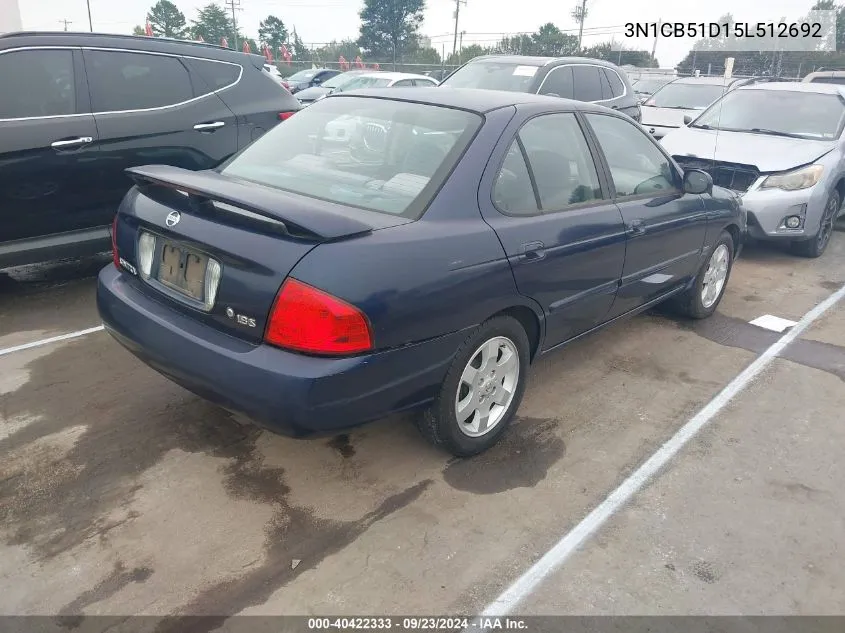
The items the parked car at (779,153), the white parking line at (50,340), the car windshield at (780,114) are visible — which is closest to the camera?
the white parking line at (50,340)

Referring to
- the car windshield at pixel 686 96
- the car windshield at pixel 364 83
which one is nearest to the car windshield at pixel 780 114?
the car windshield at pixel 686 96

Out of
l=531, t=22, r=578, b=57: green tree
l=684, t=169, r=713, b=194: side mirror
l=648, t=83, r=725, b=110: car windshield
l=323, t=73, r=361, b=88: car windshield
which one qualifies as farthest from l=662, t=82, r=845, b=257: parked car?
→ l=531, t=22, r=578, b=57: green tree

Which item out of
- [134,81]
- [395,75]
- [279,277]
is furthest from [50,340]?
[395,75]

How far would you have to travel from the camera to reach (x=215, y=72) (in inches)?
220

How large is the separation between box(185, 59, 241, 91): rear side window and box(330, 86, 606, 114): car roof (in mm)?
2177

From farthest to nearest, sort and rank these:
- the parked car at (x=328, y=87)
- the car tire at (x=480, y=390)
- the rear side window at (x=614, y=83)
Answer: the parked car at (x=328, y=87), the rear side window at (x=614, y=83), the car tire at (x=480, y=390)

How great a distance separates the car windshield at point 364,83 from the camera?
1349 cm

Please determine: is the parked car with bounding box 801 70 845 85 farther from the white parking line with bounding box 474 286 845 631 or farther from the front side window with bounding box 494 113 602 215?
the front side window with bounding box 494 113 602 215

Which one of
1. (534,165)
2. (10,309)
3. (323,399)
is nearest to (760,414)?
(534,165)

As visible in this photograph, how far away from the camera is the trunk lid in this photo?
2506mm

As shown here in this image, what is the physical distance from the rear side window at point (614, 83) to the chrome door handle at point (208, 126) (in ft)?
22.0

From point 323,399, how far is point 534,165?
161 cm

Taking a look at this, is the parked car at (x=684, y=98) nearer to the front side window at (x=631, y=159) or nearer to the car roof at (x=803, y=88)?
the car roof at (x=803, y=88)

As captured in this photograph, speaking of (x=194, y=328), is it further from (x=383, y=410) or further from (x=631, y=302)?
(x=631, y=302)
